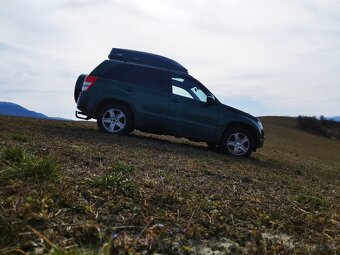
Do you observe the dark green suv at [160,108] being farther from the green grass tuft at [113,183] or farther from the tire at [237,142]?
the green grass tuft at [113,183]

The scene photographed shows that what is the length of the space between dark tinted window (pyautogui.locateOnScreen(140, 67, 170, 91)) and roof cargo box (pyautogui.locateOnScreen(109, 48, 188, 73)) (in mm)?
351

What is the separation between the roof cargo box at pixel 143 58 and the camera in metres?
11.1

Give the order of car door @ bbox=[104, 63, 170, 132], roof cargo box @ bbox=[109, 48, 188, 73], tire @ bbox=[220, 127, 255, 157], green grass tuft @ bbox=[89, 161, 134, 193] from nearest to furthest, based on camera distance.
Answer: green grass tuft @ bbox=[89, 161, 134, 193]
car door @ bbox=[104, 63, 170, 132]
tire @ bbox=[220, 127, 255, 157]
roof cargo box @ bbox=[109, 48, 188, 73]

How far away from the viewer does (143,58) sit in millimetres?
11180

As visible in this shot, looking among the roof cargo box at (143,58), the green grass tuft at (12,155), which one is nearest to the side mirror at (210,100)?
the roof cargo box at (143,58)

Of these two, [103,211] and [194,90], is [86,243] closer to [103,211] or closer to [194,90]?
[103,211]

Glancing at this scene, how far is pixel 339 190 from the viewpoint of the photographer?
22.4 ft

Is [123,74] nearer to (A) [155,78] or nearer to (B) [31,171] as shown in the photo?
(A) [155,78]

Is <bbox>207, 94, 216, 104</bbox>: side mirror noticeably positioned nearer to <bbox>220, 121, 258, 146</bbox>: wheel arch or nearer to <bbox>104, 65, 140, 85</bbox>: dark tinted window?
<bbox>220, 121, 258, 146</bbox>: wheel arch

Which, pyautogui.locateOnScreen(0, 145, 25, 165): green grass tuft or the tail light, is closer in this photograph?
pyautogui.locateOnScreen(0, 145, 25, 165): green grass tuft

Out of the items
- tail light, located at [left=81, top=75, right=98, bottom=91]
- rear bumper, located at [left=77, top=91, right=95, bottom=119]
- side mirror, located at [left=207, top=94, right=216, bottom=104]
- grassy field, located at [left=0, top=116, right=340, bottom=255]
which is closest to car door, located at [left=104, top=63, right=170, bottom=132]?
tail light, located at [left=81, top=75, right=98, bottom=91]

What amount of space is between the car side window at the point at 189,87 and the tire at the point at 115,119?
1.28 meters

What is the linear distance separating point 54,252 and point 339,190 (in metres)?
5.45

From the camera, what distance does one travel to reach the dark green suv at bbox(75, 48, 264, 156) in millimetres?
10453
